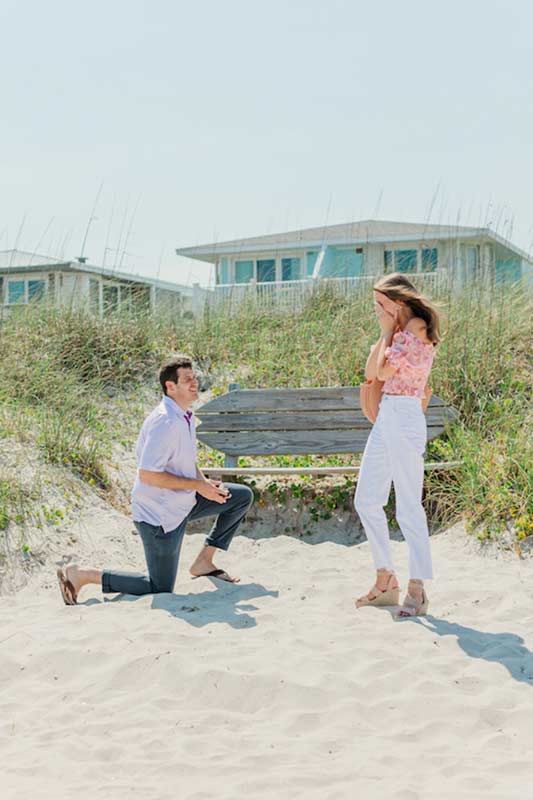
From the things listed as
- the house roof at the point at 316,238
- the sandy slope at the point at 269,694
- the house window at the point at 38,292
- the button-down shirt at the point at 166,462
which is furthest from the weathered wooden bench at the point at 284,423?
the house roof at the point at 316,238

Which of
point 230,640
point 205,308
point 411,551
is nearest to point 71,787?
point 230,640

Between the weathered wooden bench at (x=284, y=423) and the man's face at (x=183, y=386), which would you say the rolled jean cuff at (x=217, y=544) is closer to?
the man's face at (x=183, y=386)

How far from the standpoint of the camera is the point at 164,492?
5.46 m

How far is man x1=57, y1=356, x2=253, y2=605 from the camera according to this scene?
5371mm

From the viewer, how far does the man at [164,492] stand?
5.37m

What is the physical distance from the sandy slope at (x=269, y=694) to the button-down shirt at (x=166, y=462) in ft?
1.59

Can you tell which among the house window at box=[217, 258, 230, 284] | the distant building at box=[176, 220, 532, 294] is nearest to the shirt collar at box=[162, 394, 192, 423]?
the distant building at box=[176, 220, 532, 294]

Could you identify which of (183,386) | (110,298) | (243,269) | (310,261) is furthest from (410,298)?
(243,269)

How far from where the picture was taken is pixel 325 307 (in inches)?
457

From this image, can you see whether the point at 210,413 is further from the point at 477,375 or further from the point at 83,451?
the point at 477,375

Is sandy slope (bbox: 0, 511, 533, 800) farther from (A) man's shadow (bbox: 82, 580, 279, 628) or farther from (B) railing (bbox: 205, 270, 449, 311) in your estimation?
(B) railing (bbox: 205, 270, 449, 311)

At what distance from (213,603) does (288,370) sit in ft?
16.9

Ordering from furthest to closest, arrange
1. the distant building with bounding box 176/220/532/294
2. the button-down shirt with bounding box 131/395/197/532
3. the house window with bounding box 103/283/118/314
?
the distant building with bounding box 176/220/532/294 → the house window with bounding box 103/283/118/314 → the button-down shirt with bounding box 131/395/197/532

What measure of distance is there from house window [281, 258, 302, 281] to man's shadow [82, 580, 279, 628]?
829 inches
